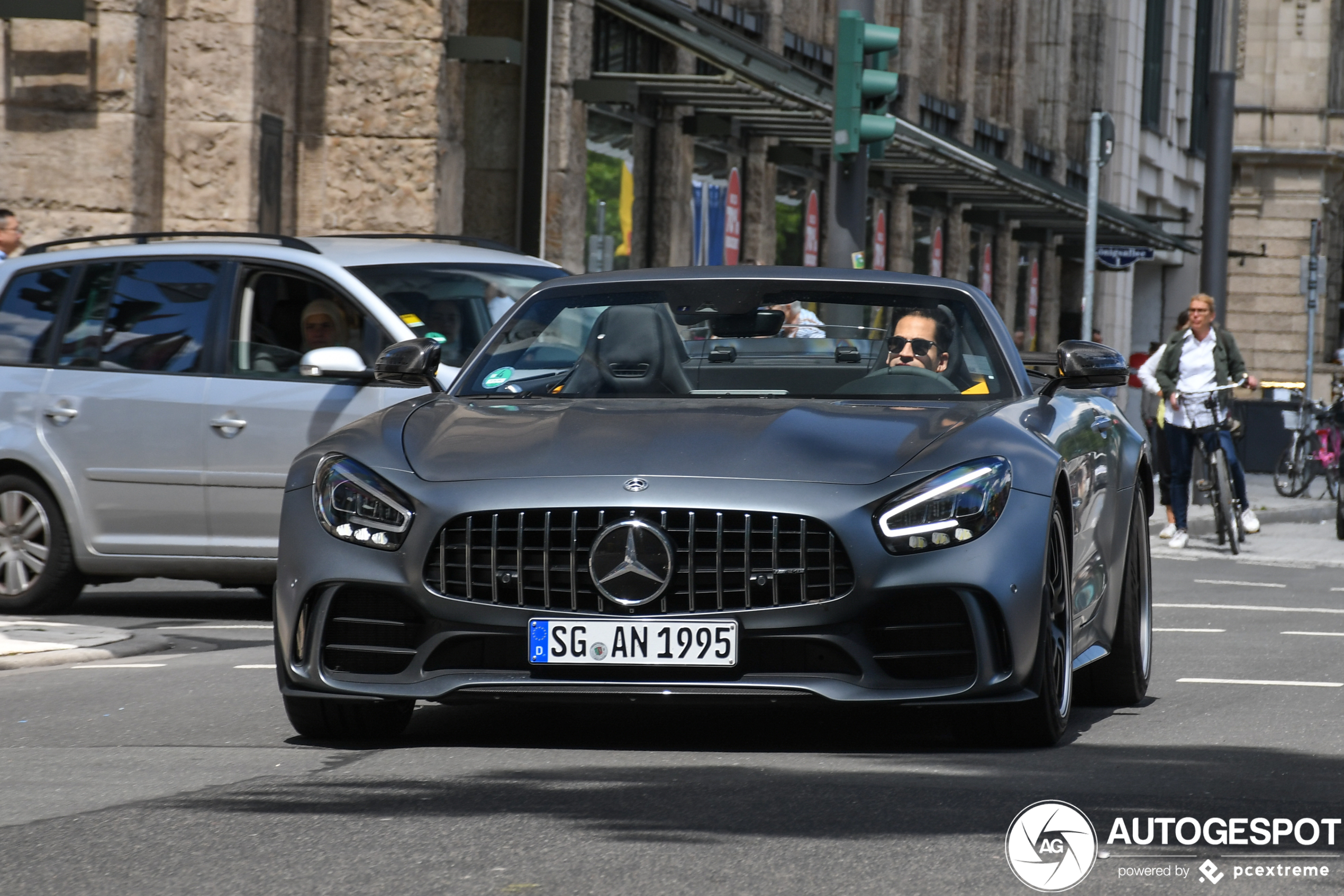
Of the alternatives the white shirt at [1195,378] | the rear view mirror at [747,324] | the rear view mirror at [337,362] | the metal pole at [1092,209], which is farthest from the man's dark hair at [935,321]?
the metal pole at [1092,209]

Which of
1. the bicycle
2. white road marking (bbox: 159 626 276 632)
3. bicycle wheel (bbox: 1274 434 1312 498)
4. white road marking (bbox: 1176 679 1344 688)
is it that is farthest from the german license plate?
bicycle wheel (bbox: 1274 434 1312 498)

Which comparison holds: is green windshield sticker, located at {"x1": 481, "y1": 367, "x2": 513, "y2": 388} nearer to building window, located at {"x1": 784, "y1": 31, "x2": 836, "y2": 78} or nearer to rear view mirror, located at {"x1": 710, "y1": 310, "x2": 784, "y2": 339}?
rear view mirror, located at {"x1": 710, "y1": 310, "x2": 784, "y2": 339}

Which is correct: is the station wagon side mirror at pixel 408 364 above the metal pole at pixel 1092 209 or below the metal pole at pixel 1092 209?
below

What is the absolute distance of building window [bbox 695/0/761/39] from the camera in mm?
26375

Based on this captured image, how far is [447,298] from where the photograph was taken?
10.7m

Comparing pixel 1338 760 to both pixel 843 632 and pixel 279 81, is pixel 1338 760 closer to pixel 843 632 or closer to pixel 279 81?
pixel 843 632

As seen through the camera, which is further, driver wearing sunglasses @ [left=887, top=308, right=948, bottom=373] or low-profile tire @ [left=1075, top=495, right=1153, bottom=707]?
low-profile tire @ [left=1075, top=495, right=1153, bottom=707]

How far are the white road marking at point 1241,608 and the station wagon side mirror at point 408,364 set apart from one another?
19.5ft

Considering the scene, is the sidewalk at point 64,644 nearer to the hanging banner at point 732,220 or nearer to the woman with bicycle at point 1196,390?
the woman with bicycle at point 1196,390

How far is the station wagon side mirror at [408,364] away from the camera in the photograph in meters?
7.09

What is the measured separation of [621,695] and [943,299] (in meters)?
2.08

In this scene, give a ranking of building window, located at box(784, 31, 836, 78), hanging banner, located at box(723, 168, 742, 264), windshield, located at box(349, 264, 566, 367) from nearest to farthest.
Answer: windshield, located at box(349, 264, 566, 367)
hanging banner, located at box(723, 168, 742, 264)
building window, located at box(784, 31, 836, 78)

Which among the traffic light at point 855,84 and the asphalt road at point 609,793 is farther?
the traffic light at point 855,84

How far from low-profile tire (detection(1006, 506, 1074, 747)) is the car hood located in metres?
0.43
